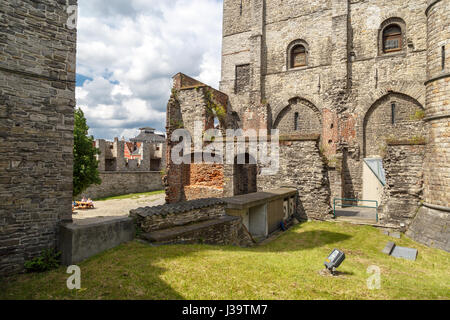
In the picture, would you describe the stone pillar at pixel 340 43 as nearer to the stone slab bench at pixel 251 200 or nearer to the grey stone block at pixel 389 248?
the stone slab bench at pixel 251 200

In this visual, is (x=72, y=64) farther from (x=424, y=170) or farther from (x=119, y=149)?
(x=119, y=149)

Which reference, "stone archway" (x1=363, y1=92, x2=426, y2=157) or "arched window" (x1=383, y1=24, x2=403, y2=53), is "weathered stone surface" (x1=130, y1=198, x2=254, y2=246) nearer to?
"stone archway" (x1=363, y1=92, x2=426, y2=157)

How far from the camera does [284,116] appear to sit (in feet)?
62.2

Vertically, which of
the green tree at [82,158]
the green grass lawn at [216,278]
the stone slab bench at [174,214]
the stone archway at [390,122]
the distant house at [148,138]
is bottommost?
the green grass lawn at [216,278]

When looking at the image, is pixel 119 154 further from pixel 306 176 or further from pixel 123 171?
pixel 306 176

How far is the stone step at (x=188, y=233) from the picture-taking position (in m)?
6.10

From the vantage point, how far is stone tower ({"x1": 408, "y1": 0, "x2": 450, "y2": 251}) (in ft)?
28.2

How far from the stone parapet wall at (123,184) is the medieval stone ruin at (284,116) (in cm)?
902

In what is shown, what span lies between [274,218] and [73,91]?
7.99 metres

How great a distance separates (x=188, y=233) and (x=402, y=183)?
333 inches

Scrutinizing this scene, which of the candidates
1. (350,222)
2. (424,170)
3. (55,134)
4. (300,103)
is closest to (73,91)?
(55,134)

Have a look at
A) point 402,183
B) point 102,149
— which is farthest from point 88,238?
point 102,149

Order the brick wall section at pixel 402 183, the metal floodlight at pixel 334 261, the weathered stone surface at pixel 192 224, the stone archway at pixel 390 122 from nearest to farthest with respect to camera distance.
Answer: the metal floodlight at pixel 334 261 < the weathered stone surface at pixel 192 224 < the brick wall section at pixel 402 183 < the stone archway at pixel 390 122

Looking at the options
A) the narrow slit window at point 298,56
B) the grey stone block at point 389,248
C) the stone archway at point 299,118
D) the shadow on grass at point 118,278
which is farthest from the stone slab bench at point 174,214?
the narrow slit window at point 298,56
